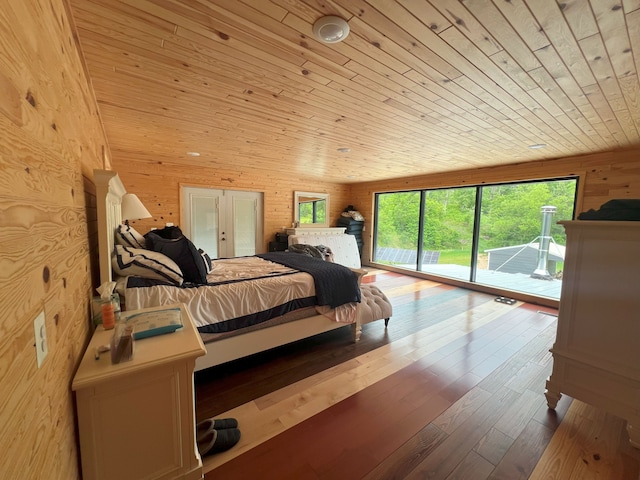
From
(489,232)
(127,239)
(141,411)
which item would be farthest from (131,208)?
(489,232)

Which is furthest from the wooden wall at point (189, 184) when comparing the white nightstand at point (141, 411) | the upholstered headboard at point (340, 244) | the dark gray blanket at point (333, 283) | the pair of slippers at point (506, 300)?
the pair of slippers at point (506, 300)

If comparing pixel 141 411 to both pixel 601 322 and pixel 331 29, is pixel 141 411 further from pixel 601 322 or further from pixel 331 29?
pixel 601 322

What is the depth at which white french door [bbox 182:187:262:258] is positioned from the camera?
16.4 feet

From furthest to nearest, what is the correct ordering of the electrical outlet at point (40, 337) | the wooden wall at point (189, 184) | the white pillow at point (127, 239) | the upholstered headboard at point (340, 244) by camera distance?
the upholstered headboard at point (340, 244), the wooden wall at point (189, 184), the white pillow at point (127, 239), the electrical outlet at point (40, 337)

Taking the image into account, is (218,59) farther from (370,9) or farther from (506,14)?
(506,14)

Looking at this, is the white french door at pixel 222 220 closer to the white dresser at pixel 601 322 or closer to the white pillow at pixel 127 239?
the white pillow at pixel 127 239

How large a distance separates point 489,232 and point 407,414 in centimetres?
408

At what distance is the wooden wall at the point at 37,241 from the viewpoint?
0.58 metres

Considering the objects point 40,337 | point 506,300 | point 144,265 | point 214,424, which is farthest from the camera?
point 506,300

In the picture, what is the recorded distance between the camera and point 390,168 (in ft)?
16.3

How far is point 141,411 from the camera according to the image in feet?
3.87

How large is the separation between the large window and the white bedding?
343cm

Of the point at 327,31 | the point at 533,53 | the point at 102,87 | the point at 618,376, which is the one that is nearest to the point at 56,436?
the point at 327,31

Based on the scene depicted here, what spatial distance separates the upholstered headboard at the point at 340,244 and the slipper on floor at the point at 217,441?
4347mm
